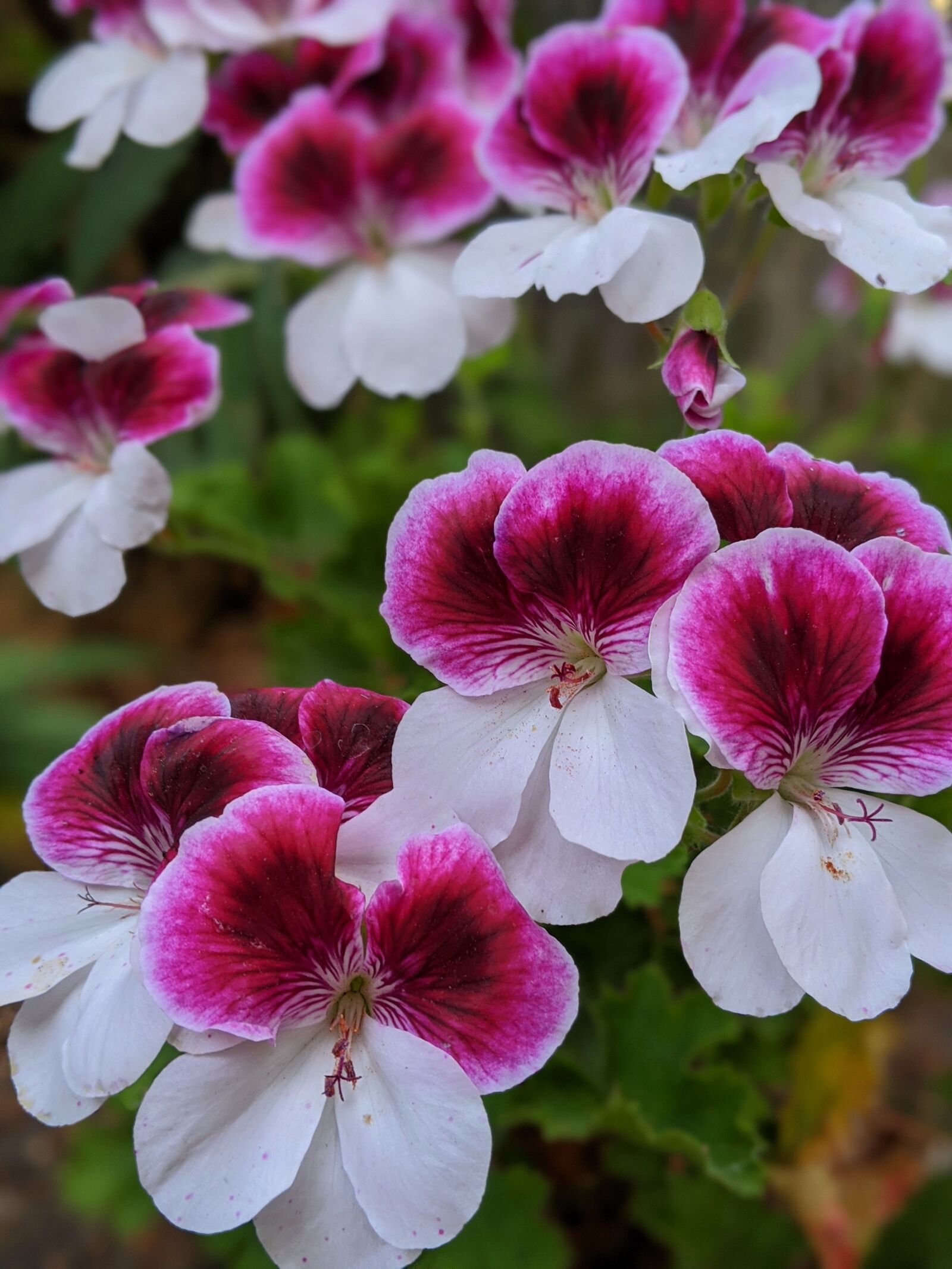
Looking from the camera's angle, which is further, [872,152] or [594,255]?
[872,152]

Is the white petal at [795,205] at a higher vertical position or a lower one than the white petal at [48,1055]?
higher

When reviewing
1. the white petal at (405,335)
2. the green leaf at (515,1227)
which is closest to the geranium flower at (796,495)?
the white petal at (405,335)

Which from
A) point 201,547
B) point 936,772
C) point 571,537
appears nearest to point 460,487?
point 571,537

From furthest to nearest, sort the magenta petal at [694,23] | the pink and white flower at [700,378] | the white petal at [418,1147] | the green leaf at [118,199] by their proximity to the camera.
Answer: the green leaf at [118,199] < the magenta petal at [694,23] < the pink and white flower at [700,378] < the white petal at [418,1147]

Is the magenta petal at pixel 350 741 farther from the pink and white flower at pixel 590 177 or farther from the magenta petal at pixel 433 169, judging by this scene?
the magenta petal at pixel 433 169

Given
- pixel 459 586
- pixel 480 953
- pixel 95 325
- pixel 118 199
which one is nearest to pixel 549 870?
pixel 480 953

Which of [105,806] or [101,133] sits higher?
[101,133]

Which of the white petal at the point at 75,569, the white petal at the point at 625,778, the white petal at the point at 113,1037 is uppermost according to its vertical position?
the white petal at the point at 625,778

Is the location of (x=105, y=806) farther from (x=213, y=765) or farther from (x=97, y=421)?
(x=97, y=421)
